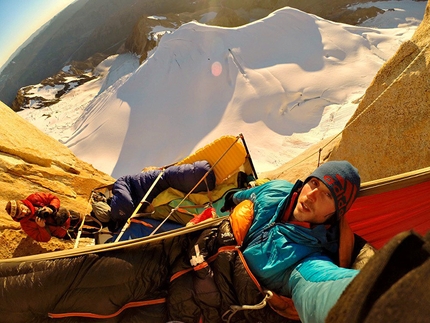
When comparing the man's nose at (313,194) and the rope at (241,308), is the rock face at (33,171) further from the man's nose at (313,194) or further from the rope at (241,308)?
the man's nose at (313,194)

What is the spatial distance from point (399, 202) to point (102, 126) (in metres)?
9.57

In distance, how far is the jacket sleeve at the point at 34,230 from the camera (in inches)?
98.2

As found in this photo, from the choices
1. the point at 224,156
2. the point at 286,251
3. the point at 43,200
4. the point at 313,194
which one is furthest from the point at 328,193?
the point at 43,200

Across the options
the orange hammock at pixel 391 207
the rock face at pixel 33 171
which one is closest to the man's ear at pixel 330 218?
the orange hammock at pixel 391 207

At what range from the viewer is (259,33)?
10.6 metres

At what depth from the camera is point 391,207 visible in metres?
1.87

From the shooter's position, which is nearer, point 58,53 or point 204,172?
point 204,172

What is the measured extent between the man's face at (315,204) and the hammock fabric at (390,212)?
20.4 inches

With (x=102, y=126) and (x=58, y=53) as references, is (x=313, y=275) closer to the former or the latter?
(x=102, y=126)

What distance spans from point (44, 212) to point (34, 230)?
18 cm

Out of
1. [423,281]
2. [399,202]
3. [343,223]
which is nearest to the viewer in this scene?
[423,281]

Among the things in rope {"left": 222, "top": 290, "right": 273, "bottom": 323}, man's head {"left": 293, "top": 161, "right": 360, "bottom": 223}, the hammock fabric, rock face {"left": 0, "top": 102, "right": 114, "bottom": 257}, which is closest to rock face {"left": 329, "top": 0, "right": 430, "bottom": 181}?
the hammock fabric

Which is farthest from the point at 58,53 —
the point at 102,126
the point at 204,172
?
the point at 204,172

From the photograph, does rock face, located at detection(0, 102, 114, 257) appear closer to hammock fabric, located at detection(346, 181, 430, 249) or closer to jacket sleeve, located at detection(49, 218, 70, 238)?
jacket sleeve, located at detection(49, 218, 70, 238)
